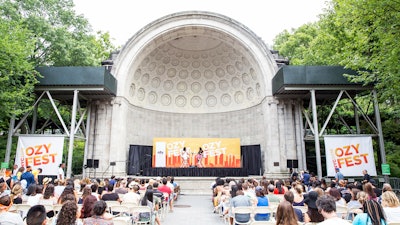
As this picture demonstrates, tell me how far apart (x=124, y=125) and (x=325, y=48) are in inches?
572

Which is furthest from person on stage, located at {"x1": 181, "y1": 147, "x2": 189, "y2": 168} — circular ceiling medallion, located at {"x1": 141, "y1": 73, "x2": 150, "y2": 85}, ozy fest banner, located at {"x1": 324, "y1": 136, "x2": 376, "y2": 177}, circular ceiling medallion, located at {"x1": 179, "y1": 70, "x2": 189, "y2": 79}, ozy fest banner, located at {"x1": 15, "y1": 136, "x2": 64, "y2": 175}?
ozy fest banner, located at {"x1": 324, "y1": 136, "x2": 376, "y2": 177}

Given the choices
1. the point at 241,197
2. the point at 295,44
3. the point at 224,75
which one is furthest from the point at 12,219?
the point at 295,44

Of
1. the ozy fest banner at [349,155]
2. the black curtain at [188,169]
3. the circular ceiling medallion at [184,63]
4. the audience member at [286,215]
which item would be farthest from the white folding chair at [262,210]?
the circular ceiling medallion at [184,63]

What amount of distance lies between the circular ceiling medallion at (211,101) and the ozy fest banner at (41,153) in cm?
1248

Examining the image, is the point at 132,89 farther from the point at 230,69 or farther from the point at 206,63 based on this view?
the point at 230,69

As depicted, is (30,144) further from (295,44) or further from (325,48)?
(295,44)

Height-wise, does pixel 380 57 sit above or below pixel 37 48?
below

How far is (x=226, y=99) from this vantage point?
23.6 m

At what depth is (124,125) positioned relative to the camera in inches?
751

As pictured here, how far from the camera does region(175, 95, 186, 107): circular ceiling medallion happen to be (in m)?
24.0

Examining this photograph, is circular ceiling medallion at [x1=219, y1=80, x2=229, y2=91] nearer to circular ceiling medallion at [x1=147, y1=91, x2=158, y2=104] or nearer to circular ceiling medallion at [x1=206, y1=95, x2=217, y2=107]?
circular ceiling medallion at [x1=206, y1=95, x2=217, y2=107]

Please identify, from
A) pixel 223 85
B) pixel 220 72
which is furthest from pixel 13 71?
pixel 223 85

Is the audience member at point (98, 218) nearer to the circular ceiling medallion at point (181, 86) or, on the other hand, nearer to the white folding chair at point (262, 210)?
the white folding chair at point (262, 210)

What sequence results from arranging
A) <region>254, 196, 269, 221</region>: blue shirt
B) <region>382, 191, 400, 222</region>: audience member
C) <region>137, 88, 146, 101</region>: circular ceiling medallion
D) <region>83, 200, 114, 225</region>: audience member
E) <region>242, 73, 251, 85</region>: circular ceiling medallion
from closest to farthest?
1. <region>83, 200, 114, 225</region>: audience member
2. <region>382, 191, 400, 222</region>: audience member
3. <region>254, 196, 269, 221</region>: blue shirt
4. <region>242, 73, 251, 85</region>: circular ceiling medallion
5. <region>137, 88, 146, 101</region>: circular ceiling medallion
